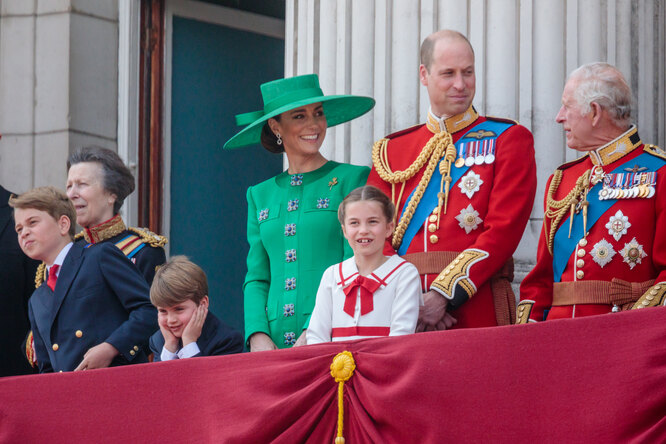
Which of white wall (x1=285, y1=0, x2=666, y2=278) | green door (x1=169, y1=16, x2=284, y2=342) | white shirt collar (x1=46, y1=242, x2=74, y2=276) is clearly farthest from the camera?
green door (x1=169, y1=16, x2=284, y2=342)

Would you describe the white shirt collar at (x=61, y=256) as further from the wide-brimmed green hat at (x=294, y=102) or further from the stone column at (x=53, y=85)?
the stone column at (x=53, y=85)

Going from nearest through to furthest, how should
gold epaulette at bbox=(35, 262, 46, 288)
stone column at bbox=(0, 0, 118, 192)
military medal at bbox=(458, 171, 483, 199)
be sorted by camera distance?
military medal at bbox=(458, 171, 483, 199) → gold epaulette at bbox=(35, 262, 46, 288) → stone column at bbox=(0, 0, 118, 192)

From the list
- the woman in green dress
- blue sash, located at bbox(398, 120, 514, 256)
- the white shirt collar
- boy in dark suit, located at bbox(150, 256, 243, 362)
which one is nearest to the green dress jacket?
the woman in green dress

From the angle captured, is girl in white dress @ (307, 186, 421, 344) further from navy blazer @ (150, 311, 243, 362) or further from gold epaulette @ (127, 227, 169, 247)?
gold epaulette @ (127, 227, 169, 247)

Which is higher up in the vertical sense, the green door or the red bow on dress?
the green door

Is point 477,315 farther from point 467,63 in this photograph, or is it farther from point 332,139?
point 332,139

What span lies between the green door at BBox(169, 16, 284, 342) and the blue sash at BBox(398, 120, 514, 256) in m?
3.29

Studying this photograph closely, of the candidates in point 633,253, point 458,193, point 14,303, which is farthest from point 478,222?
point 14,303

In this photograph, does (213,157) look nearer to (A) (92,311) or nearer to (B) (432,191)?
(A) (92,311)

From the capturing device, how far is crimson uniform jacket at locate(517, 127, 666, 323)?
182 inches

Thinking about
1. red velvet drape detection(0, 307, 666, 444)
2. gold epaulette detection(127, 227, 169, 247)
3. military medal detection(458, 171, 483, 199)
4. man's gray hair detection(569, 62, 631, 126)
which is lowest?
red velvet drape detection(0, 307, 666, 444)

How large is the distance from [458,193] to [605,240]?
0.59m

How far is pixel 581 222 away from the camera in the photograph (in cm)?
485

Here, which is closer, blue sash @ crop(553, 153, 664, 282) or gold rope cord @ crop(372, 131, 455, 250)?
blue sash @ crop(553, 153, 664, 282)
